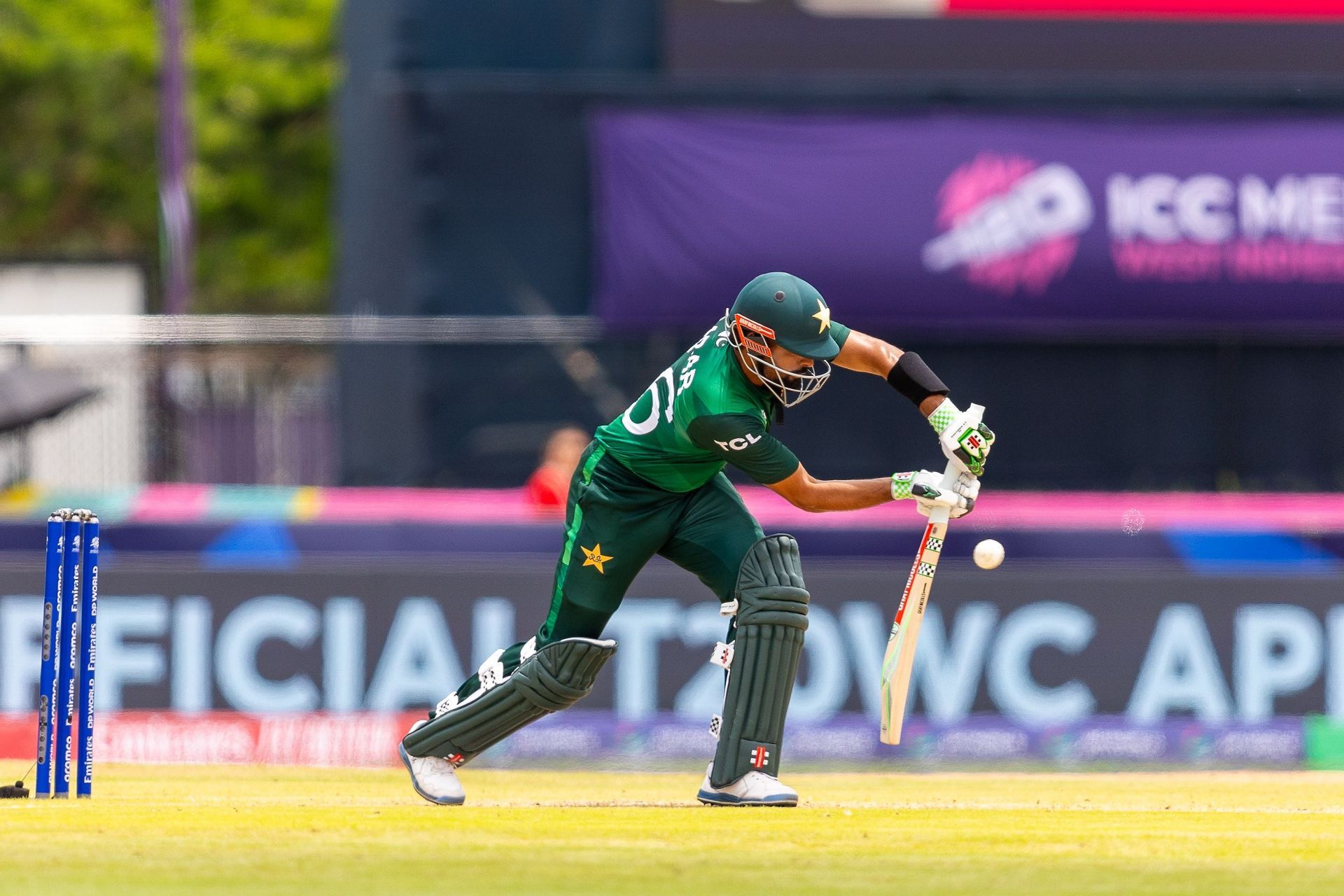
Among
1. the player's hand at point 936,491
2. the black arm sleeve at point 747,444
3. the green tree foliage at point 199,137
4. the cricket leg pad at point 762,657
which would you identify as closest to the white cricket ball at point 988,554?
the player's hand at point 936,491

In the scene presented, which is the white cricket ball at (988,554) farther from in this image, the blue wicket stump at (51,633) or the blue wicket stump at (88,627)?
the blue wicket stump at (51,633)

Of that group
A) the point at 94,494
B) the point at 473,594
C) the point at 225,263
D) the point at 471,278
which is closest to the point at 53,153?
the point at 225,263

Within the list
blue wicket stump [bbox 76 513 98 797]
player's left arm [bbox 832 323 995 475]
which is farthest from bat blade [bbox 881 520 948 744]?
blue wicket stump [bbox 76 513 98 797]

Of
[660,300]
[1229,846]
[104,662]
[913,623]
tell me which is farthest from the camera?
[660,300]

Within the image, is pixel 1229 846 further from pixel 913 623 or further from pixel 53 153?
pixel 53 153

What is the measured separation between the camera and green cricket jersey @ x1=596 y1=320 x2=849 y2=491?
6914 millimetres

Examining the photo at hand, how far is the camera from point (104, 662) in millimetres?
10312

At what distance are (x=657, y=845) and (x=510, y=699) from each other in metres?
1.15

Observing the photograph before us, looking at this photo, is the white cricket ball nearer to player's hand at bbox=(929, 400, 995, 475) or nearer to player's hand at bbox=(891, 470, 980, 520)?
A: player's hand at bbox=(891, 470, 980, 520)

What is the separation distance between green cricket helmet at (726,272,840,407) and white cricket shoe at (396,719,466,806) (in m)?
1.78

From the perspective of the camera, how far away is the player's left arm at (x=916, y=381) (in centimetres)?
704

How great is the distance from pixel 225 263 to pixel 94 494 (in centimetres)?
A: 1837

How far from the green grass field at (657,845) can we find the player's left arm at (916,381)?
126 cm

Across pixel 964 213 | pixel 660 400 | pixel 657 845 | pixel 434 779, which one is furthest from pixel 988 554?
Result: pixel 964 213
